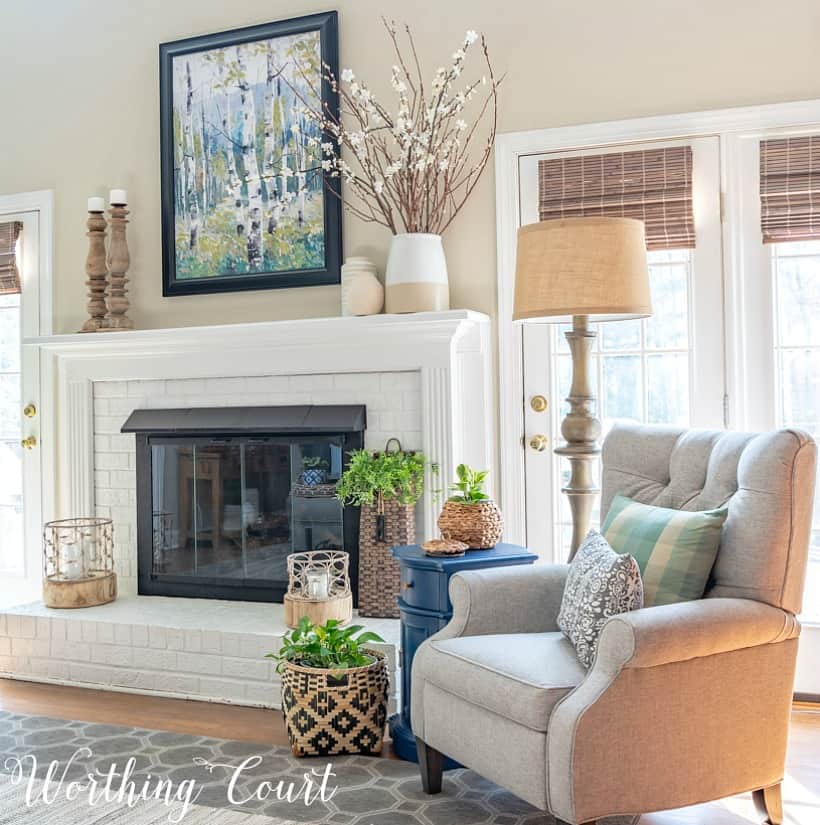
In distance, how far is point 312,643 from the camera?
2.97 metres

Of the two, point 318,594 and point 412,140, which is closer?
point 318,594

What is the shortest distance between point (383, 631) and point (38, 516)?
79.4 inches

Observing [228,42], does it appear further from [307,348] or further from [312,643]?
[312,643]

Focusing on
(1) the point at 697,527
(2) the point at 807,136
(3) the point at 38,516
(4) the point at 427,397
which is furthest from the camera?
(3) the point at 38,516

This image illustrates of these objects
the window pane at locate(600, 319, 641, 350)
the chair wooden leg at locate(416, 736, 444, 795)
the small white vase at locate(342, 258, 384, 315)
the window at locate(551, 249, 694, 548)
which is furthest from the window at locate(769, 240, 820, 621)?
the chair wooden leg at locate(416, 736, 444, 795)

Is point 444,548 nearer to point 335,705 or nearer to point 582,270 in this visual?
point 335,705

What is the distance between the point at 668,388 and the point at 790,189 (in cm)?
82

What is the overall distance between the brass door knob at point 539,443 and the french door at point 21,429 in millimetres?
2399

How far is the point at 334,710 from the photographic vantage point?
9.38 ft

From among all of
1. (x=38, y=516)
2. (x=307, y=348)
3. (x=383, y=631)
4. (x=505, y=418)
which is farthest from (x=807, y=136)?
(x=38, y=516)

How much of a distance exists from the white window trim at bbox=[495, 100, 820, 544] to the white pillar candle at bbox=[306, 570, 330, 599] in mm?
759

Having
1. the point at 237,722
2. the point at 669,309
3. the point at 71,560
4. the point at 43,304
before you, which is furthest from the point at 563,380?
the point at 43,304

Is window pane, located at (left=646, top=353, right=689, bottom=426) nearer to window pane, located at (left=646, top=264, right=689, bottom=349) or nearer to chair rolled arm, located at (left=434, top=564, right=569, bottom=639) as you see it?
window pane, located at (left=646, top=264, right=689, bottom=349)

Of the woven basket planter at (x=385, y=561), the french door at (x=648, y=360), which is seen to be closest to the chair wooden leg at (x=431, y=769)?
the woven basket planter at (x=385, y=561)
